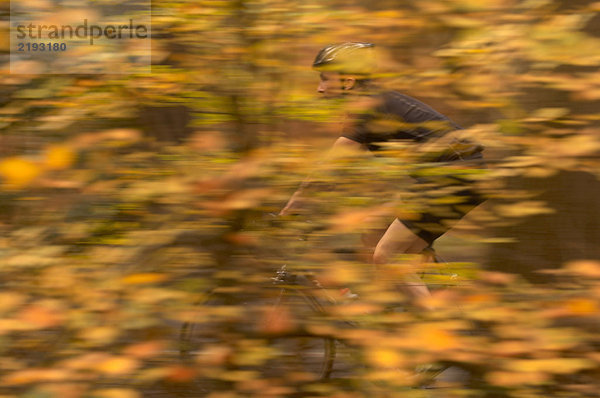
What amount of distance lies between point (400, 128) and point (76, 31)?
125 centimetres

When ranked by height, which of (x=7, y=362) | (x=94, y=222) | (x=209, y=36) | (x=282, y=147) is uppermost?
(x=209, y=36)

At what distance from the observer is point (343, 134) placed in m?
2.46

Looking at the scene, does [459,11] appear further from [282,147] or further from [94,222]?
[94,222]

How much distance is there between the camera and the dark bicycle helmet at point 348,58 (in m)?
2.34

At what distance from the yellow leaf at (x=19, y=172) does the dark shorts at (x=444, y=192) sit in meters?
1.32

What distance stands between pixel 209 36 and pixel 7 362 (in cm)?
139

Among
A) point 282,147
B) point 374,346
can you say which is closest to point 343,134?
point 282,147

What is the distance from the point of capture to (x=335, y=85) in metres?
2.42

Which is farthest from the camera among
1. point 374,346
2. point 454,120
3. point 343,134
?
point 454,120

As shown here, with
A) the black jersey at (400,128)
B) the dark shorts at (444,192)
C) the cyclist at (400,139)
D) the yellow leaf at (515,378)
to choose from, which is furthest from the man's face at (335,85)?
the yellow leaf at (515,378)

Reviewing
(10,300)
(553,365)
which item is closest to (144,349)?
(10,300)

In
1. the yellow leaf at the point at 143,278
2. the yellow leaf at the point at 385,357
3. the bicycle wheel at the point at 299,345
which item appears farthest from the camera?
the bicycle wheel at the point at 299,345

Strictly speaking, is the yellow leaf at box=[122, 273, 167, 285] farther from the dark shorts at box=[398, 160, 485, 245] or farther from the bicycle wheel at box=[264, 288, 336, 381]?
the dark shorts at box=[398, 160, 485, 245]

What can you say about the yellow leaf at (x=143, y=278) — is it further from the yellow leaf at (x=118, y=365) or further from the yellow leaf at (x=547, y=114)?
the yellow leaf at (x=547, y=114)
